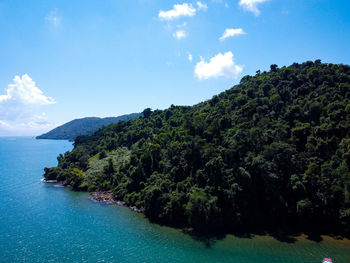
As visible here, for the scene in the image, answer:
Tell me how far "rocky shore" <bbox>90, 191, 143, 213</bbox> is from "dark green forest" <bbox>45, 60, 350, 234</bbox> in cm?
112

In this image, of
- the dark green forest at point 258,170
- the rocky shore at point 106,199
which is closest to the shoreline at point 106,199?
the rocky shore at point 106,199

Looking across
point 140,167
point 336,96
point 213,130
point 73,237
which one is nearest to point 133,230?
point 73,237

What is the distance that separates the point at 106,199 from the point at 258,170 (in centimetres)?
3316

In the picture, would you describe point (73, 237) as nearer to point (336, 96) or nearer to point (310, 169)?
point (310, 169)

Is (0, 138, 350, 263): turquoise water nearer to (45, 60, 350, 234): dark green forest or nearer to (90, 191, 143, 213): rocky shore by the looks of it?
(90, 191, 143, 213): rocky shore

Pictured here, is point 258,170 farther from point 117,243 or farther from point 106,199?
point 106,199

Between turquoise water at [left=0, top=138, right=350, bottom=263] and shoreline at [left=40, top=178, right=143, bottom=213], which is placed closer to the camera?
turquoise water at [left=0, top=138, right=350, bottom=263]

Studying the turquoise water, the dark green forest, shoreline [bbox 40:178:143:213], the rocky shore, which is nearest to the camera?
the turquoise water

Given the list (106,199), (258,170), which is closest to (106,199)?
(106,199)

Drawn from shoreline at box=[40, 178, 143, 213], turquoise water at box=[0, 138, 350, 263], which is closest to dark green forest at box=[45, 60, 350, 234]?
shoreline at box=[40, 178, 143, 213]

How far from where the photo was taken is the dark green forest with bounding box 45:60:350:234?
103ft

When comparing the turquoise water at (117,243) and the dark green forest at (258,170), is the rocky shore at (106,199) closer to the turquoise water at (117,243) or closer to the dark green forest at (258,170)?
the dark green forest at (258,170)

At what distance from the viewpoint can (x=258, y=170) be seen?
34.9 metres

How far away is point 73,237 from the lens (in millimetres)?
29734
